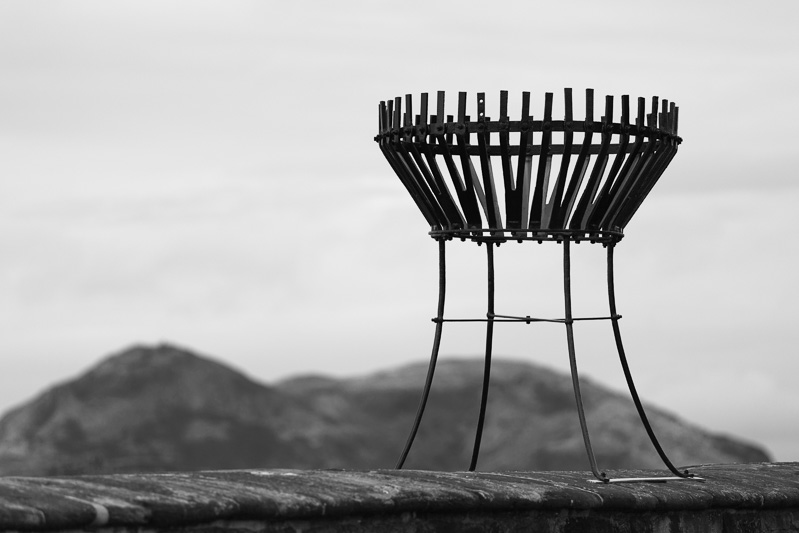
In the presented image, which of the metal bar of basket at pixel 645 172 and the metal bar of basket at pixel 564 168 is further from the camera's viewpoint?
the metal bar of basket at pixel 645 172

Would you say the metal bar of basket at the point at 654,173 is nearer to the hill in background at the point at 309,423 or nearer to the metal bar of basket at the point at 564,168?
the metal bar of basket at the point at 564,168

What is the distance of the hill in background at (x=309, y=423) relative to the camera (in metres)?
19.6

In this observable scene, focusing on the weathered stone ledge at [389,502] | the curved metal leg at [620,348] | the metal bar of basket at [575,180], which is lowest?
the weathered stone ledge at [389,502]

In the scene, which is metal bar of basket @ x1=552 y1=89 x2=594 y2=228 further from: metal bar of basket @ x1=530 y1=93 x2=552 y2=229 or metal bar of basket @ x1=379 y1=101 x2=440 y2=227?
metal bar of basket @ x1=379 y1=101 x2=440 y2=227

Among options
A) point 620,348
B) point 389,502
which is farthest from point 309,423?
point 389,502

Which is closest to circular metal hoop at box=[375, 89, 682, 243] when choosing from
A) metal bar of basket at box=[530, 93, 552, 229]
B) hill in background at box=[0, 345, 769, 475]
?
metal bar of basket at box=[530, 93, 552, 229]

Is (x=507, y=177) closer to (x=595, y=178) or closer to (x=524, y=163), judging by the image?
(x=524, y=163)

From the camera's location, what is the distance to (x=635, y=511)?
542 cm

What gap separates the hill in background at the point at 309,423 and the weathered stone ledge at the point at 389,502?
1339 cm

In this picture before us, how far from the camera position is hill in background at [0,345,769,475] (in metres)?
19.6

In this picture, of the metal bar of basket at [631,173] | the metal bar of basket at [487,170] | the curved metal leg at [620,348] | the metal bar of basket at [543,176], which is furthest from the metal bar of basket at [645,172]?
the metal bar of basket at [487,170]

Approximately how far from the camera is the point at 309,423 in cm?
2116

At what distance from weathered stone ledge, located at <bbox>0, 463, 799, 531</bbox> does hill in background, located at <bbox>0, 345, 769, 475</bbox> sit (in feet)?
43.9

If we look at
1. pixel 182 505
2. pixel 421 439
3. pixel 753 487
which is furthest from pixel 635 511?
pixel 421 439
